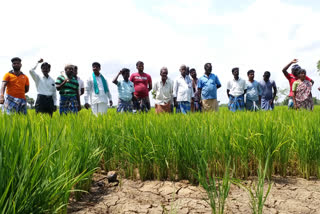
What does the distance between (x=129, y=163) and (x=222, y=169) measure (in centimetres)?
89

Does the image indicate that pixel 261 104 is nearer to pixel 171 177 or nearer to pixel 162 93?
pixel 162 93

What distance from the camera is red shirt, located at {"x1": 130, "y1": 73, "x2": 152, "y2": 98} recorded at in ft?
21.2

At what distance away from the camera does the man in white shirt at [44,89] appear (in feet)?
18.7

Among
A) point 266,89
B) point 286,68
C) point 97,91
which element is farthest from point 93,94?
point 266,89

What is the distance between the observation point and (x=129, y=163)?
2.66 m

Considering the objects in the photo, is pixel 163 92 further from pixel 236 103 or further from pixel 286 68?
pixel 286 68

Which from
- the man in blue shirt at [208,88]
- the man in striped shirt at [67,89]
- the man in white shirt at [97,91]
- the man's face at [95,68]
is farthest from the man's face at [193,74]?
the man in striped shirt at [67,89]

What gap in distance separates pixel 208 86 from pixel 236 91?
0.83 m

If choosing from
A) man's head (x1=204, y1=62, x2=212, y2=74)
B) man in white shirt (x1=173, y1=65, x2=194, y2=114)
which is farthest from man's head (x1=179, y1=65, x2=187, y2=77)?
man's head (x1=204, y1=62, x2=212, y2=74)

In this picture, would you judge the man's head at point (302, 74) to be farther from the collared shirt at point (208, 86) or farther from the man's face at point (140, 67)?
the man's face at point (140, 67)

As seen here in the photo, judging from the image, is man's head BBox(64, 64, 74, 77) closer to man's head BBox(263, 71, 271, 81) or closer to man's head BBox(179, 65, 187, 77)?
man's head BBox(179, 65, 187, 77)

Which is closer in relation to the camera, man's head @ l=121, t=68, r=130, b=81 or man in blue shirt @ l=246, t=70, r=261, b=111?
man's head @ l=121, t=68, r=130, b=81

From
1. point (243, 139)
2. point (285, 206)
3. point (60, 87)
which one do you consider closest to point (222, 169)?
point (243, 139)

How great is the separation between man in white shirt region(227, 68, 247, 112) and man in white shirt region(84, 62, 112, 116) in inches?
129
